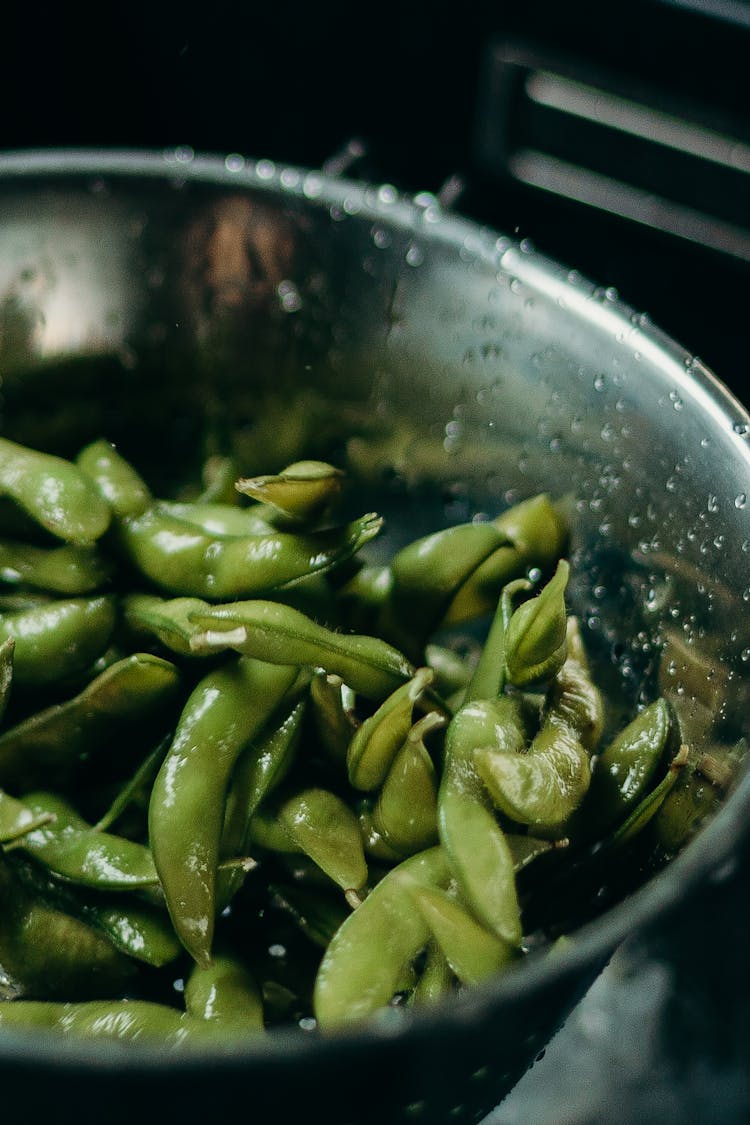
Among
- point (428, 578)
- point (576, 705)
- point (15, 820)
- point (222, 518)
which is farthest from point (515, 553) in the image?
point (15, 820)

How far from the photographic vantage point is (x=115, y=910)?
0.91m

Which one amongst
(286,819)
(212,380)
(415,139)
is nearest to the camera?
(286,819)

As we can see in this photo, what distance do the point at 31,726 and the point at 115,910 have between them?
0.59 feet

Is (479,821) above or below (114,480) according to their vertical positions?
below

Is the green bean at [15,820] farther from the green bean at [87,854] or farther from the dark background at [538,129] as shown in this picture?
the dark background at [538,129]

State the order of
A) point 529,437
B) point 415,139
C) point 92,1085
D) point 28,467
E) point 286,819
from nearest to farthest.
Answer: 1. point 92,1085
2. point 286,819
3. point 28,467
4. point 529,437
5. point 415,139

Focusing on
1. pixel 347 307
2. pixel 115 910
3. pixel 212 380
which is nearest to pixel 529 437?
pixel 347 307

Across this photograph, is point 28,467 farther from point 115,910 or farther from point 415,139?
point 415,139

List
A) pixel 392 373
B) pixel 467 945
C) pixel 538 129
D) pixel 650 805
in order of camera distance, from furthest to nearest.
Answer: pixel 538 129
pixel 392 373
pixel 650 805
pixel 467 945

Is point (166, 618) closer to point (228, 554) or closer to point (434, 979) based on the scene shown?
point (228, 554)

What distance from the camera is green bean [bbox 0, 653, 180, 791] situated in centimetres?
94

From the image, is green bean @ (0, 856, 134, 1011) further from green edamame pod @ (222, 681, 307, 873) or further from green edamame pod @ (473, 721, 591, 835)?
green edamame pod @ (473, 721, 591, 835)

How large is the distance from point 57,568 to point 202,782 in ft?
0.89

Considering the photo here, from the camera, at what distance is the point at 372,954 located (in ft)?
2.67
